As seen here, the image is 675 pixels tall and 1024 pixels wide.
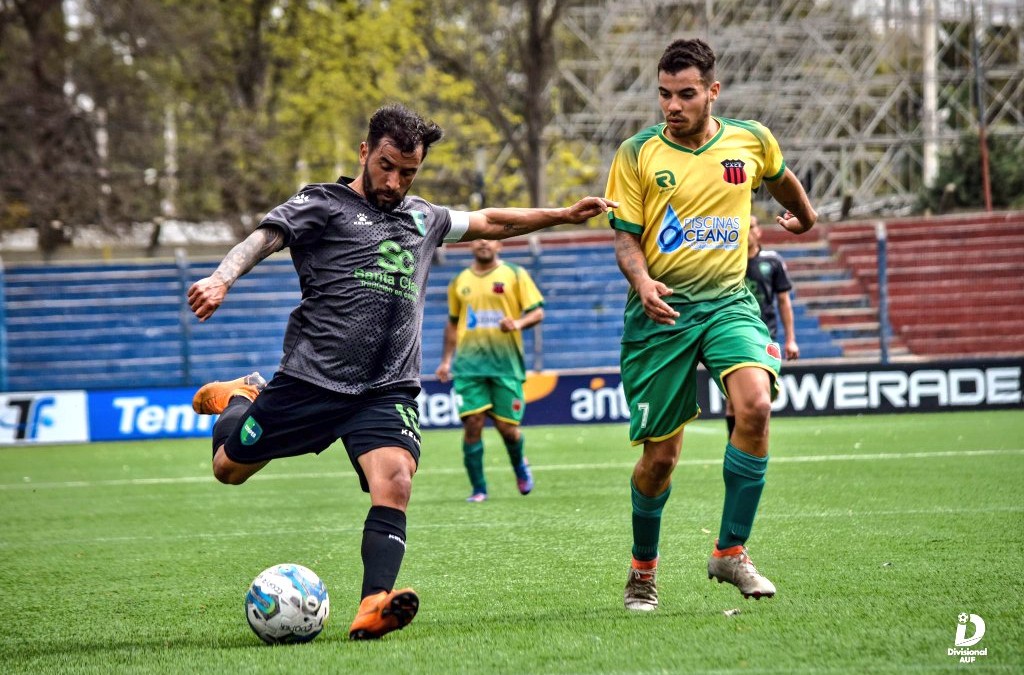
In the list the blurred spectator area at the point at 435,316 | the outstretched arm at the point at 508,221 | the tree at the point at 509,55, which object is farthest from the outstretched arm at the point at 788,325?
the tree at the point at 509,55

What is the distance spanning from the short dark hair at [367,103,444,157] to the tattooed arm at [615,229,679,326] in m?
1.07

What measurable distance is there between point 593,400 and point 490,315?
7805mm

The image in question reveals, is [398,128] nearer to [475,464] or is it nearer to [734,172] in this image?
[734,172]

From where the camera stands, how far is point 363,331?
5.58m

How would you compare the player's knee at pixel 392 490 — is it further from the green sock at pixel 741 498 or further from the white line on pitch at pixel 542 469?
the white line on pitch at pixel 542 469

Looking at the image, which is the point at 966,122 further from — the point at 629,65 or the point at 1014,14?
the point at 629,65

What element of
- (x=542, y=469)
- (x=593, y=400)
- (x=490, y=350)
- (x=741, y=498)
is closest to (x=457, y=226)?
(x=741, y=498)

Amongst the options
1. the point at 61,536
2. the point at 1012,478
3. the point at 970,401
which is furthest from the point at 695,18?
the point at 61,536

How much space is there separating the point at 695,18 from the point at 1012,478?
983 inches

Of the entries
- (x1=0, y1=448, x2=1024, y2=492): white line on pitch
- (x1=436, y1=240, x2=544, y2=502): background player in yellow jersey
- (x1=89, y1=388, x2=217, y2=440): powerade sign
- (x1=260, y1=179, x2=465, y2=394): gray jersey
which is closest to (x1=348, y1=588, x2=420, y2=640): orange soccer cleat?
(x1=260, y1=179, x2=465, y2=394): gray jersey

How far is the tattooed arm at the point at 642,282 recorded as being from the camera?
5719 mm

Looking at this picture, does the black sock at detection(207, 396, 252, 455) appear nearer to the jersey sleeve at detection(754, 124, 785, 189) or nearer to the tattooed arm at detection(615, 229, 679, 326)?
the tattooed arm at detection(615, 229, 679, 326)

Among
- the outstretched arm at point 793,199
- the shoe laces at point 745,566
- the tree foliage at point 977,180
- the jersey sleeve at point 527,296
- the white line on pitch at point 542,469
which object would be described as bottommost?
the white line on pitch at point 542,469

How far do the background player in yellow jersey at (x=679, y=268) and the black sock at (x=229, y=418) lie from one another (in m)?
1.82
